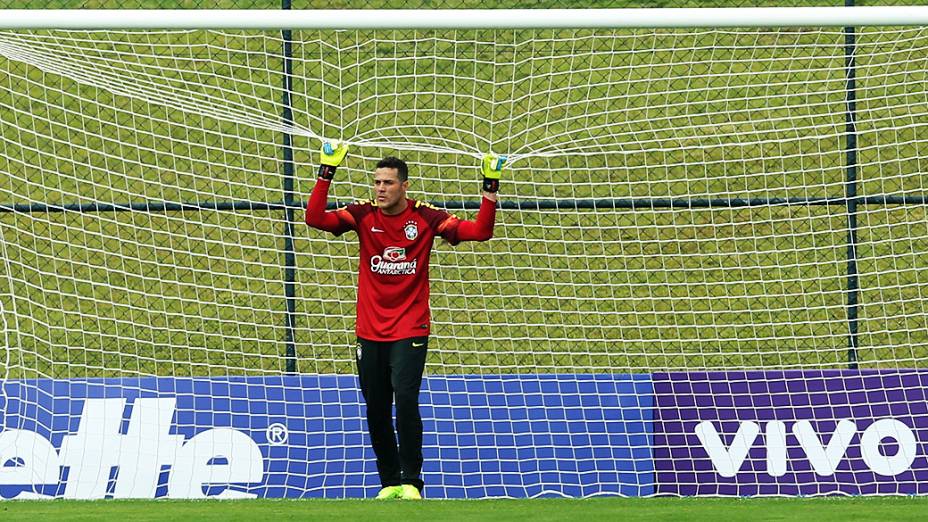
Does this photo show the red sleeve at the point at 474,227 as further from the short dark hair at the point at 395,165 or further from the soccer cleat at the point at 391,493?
the soccer cleat at the point at 391,493

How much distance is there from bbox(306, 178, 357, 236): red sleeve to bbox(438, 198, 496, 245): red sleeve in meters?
0.46

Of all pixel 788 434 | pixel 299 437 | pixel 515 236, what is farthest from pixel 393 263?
pixel 515 236

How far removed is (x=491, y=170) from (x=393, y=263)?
0.66m

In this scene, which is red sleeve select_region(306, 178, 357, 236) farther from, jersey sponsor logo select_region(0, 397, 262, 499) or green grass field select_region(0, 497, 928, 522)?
jersey sponsor logo select_region(0, 397, 262, 499)

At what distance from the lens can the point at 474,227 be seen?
667cm

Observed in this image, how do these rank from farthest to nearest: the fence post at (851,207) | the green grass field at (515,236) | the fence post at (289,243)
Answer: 1. the green grass field at (515,236)
2. the fence post at (289,243)
3. the fence post at (851,207)

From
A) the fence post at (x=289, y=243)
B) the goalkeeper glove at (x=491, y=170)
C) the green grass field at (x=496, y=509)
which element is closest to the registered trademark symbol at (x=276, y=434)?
the fence post at (x=289, y=243)

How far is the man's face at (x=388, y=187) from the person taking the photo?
6676mm

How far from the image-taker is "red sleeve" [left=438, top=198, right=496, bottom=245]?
6.61 m

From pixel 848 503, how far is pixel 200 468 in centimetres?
362

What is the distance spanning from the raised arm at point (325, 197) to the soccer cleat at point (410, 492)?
1.30 metres

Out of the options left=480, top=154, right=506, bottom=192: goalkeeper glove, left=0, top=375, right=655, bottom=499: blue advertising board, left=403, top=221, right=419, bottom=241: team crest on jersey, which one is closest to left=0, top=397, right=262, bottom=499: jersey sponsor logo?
left=0, top=375, right=655, bottom=499: blue advertising board

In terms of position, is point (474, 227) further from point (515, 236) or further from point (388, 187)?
point (515, 236)

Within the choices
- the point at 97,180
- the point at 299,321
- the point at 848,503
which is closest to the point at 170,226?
the point at 97,180
